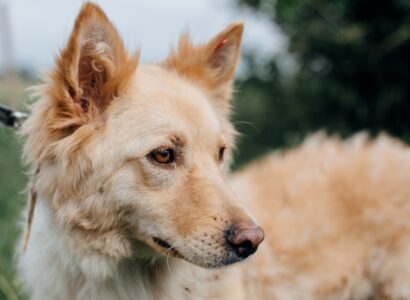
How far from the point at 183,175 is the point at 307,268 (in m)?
1.70

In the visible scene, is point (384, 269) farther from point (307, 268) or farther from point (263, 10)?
point (263, 10)

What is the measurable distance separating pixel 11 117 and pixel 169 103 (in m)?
1.18

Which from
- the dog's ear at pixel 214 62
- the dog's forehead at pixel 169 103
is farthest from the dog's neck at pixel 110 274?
the dog's ear at pixel 214 62

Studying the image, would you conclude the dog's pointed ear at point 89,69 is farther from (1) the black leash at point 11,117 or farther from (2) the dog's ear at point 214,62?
(1) the black leash at point 11,117

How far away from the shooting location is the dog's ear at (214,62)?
4070mm

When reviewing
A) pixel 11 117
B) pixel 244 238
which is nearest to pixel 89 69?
pixel 11 117

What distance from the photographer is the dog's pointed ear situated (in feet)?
10.7

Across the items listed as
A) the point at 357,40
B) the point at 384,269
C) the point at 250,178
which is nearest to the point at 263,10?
the point at 357,40

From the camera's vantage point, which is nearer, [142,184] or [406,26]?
[142,184]

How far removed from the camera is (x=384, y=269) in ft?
15.5

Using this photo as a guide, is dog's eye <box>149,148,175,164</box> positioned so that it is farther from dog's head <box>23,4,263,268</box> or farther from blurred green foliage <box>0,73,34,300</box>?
blurred green foliage <box>0,73,34,300</box>

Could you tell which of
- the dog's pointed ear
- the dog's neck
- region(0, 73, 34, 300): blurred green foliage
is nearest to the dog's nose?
the dog's neck

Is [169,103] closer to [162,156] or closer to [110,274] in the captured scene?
[162,156]

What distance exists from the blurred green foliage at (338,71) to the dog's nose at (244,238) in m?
4.67
